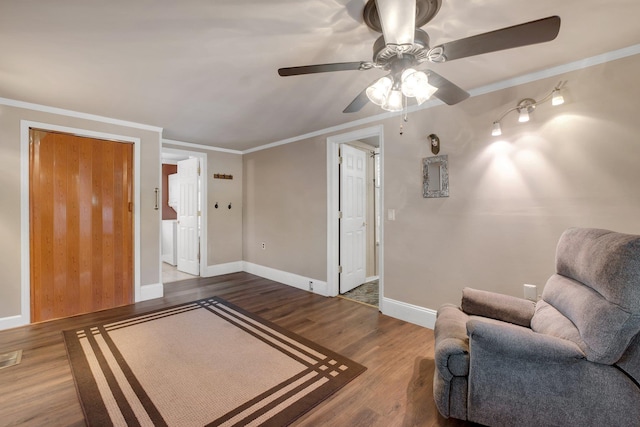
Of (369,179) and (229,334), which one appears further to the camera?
(369,179)

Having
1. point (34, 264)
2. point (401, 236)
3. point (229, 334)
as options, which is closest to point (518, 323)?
point (401, 236)

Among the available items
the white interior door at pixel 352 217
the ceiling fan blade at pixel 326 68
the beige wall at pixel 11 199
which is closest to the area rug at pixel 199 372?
the beige wall at pixel 11 199

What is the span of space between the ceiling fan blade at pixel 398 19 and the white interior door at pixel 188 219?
4387 millimetres

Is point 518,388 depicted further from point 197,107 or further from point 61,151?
point 61,151

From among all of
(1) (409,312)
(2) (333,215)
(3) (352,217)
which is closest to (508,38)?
(1) (409,312)

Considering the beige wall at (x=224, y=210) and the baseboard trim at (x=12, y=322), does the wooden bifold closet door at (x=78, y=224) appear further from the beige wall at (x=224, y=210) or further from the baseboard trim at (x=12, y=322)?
the beige wall at (x=224, y=210)

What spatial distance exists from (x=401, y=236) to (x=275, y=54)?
217cm

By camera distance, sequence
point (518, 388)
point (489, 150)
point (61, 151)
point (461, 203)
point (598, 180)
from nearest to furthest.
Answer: point (518, 388) → point (598, 180) → point (489, 150) → point (461, 203) → point (61, 151)

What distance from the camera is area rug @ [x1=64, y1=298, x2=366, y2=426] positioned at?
169cm

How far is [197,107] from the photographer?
2963mm

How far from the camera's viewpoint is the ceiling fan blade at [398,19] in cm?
111

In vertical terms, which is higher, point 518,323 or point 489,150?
point 489,150

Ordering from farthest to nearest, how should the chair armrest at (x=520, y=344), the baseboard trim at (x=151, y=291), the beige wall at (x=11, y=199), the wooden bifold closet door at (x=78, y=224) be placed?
the baseboard trim at (x=151, y=291) < the wooden bifold closet door at (x=78, y=224) < the beige wall at (x=11, y=199) < the chair armrest at (x=520, y=344)

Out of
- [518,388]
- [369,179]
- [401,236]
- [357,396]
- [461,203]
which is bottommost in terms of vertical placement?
[357,396]
